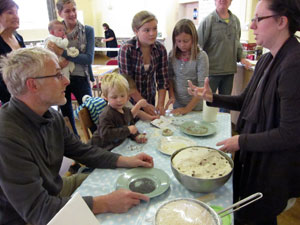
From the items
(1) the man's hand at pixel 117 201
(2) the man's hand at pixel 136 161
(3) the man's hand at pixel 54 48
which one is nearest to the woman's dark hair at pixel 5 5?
(3) the man's hand at pixel 54 48

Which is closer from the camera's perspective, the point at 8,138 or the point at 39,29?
the point at 8,138

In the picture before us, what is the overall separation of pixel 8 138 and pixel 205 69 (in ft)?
5.25

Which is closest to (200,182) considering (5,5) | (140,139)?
(140,139)

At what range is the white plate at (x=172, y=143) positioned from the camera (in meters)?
1.33

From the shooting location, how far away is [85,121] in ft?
5.73

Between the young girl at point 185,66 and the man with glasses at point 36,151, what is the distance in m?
0.95

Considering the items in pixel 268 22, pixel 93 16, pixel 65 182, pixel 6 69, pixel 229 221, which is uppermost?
pixel 93 16

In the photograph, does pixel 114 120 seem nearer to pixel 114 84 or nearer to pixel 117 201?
pixel 114 84

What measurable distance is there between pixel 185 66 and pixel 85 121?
3.28 ft

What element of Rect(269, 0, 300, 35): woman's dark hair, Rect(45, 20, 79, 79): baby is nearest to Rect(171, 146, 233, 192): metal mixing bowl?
Rect(269, 0, 300, 35): woman's dark hair

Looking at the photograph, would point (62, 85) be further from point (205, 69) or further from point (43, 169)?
point (205, 69)

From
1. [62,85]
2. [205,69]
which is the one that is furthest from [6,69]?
[205,69]

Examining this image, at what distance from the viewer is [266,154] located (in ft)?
3.68

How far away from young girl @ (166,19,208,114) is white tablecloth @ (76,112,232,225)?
1.63 ft
